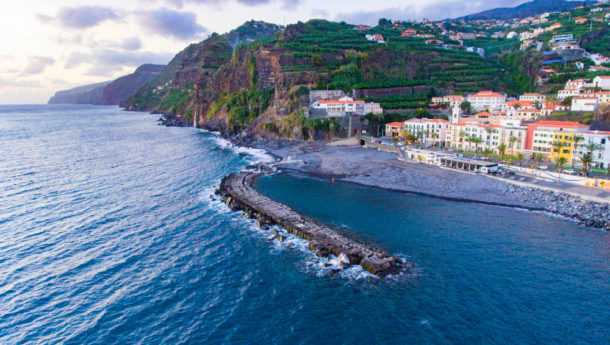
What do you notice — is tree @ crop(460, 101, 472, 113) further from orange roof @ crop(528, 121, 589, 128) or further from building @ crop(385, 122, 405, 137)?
orange roof @ crop(528, 121, 589, 128)

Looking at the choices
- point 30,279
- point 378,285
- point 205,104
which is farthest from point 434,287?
point 205,104

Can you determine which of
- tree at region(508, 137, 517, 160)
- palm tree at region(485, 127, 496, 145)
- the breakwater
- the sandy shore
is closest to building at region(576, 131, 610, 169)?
tree at region(508, 137, 517, 160)

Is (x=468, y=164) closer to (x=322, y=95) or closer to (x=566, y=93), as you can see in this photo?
(x=566, y=93)

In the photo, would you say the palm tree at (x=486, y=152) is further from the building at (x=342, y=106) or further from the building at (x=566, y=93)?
the building at (x=342, y=106)

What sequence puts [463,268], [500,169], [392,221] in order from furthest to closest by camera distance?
[500,169] < [392,221] < [463,268]

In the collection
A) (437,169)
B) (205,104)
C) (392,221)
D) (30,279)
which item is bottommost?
(30,279)

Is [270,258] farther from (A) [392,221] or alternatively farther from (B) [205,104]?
(B) [205,104]
